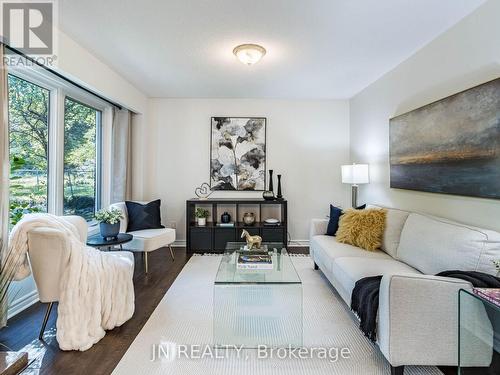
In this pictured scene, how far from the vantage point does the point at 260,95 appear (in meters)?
4.53

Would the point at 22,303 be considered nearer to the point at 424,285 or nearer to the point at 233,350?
the point at 233,350

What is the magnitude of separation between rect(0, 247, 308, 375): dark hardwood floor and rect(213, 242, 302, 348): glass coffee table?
2.26 ft

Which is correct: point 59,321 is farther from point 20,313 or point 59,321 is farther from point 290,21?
point 290,21

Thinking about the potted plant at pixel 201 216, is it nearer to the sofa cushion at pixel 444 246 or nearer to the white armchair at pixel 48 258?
A: the white armchair at pixel 48 258

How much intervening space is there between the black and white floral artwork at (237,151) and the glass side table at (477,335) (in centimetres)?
351

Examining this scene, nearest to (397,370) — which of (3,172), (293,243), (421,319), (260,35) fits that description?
(421,319)

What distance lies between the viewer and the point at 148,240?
11.3 ft

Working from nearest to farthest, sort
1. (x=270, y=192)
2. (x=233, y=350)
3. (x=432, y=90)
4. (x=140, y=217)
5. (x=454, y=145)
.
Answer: (x=233, y=350), (x=454, y=145), (x=432, y=90), (x=140, y=217), (x=270, y=192)

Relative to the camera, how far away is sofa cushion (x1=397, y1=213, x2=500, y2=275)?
1.81 meters

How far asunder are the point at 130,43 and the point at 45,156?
1488 mm

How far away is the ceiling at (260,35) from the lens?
7.16ft

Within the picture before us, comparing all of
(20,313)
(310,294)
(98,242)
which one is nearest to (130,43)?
(98,242)

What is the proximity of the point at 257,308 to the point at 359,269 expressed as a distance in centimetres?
89

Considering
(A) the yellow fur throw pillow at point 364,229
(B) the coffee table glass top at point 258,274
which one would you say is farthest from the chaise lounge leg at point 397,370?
(A) the yellow fur throw pillow at point 364,229
